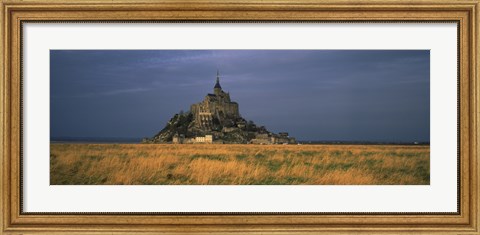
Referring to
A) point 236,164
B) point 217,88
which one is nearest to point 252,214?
point 236,164

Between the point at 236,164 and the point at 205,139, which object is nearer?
the point at 236,164

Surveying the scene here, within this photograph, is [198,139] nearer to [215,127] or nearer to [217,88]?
[215,127]

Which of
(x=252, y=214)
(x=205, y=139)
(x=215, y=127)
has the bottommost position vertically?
(x=252, y=214)

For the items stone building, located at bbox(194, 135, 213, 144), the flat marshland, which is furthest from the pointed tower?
the flat marshland

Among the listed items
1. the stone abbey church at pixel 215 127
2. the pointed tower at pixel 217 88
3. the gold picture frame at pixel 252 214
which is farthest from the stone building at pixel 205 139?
the gold picture frame at pixel 252 214

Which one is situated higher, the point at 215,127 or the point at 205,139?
the point at 215,127

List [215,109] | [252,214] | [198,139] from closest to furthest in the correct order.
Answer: [252,214] < [215,109] < [198,139]

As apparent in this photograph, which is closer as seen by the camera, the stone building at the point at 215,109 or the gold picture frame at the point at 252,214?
the gold picture frame at the point at 252,214

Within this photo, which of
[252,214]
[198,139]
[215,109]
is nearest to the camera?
[252,214]

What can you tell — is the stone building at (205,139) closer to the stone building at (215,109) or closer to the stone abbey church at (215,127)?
the stone abbey church at (215,127)
